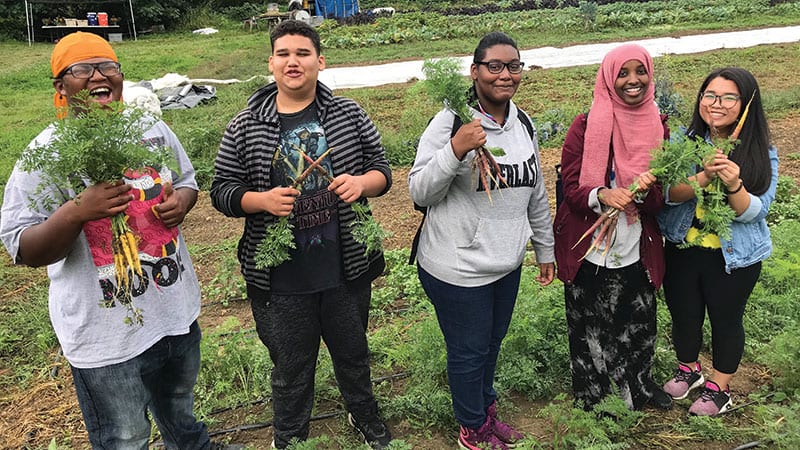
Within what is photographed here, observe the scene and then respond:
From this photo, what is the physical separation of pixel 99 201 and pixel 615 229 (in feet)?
7.30

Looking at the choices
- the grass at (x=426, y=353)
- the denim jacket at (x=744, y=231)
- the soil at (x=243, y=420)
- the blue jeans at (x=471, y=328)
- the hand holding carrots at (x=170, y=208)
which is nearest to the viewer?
the hand holding carrots at (x=170, y=208)

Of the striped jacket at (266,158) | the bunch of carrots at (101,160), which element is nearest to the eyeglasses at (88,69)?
the bunch of carrots at (101,160)

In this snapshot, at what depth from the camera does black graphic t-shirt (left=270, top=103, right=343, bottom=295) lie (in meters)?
2.52

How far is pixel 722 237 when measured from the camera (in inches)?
104

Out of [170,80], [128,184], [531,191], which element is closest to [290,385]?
[128,184]

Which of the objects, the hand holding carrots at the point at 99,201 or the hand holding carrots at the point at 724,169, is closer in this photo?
the hand holding carrots at the point at 99,201

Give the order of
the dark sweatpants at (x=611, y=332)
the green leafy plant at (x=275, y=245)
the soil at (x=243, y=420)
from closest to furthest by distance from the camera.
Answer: the green leafy plant at (x=275, y=245) < the dark sweatpants at (x=611, y=332) < the soil at (x=243, y=420)

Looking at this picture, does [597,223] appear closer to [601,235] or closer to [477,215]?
[601,235]

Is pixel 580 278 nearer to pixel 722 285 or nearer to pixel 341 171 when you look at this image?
pixel 722 285

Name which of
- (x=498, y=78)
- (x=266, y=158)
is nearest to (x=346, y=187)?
(x=266, y=158)

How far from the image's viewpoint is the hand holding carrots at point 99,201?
6.51 ft

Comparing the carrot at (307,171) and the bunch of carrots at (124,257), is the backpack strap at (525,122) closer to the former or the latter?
the carrot at (307,171)

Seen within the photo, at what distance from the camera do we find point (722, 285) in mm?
2824

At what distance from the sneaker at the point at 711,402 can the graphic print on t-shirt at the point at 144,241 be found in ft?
8.90
